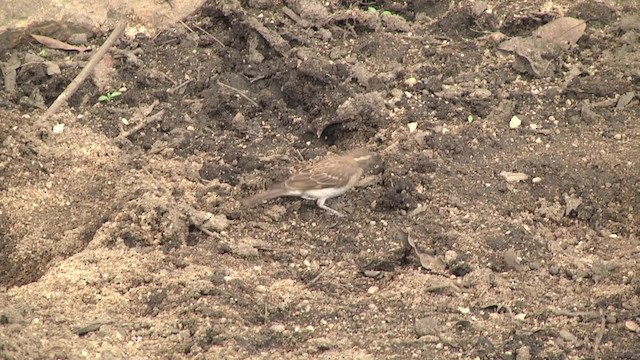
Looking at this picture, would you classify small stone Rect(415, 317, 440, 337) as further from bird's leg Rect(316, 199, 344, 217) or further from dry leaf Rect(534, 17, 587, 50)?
dry leaf Rect(534, 17, 587, 50)

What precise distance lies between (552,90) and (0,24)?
5.17 meters

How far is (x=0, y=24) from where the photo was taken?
8578mm

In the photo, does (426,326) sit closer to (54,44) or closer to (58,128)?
(58,128)

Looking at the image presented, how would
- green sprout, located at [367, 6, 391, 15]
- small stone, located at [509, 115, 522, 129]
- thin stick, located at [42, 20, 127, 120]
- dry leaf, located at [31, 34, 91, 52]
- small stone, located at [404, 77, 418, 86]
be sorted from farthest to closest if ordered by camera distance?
green sprout, located at [367, 6, 391, 15] → dry leaf, located at [31, 34, 91, 52] → small stone, located at [404, 77, 418, 86] → thin stick, located at [42, 20, 127, 120] → small stone, located at [509, 115, 522, 129]

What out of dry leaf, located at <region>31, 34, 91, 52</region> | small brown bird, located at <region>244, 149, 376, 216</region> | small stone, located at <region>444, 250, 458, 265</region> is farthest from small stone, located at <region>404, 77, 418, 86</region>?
dry leaf, located at <region>31, 34, 91, 52</region>

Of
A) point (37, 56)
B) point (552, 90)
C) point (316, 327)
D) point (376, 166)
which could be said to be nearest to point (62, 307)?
point (316, 327)

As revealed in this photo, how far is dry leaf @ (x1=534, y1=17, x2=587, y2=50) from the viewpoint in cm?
845

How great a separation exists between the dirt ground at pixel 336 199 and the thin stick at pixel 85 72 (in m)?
0.10

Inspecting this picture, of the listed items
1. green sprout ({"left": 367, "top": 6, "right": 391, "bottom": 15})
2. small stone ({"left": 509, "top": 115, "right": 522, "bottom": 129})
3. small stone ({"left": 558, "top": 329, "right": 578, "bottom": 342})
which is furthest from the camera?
green sprout ({"left": 367, "top": 6, "right": 391, "bottom": 15})

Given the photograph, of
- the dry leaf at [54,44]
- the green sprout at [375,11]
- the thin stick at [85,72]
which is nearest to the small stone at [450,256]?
the green sprout at [375,11]

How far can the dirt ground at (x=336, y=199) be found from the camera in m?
5.66

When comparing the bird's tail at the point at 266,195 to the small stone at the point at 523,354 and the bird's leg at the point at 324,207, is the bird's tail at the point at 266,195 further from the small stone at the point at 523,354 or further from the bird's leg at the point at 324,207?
the small stone at the point at 523,354

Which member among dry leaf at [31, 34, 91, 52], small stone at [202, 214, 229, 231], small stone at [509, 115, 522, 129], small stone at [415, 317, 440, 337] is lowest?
small stone at [202, 214, 229, 231]

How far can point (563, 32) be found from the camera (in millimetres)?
8484
